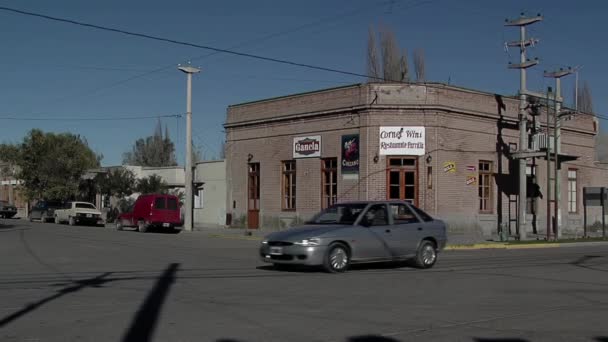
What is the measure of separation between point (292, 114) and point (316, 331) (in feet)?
89.2

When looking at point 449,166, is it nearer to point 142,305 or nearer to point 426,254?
point 426,254

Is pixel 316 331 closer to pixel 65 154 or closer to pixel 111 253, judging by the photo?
pixel 111 253

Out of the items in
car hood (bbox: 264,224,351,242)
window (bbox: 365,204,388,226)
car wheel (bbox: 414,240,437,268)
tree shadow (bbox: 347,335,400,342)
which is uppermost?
window (bbox: 365,204,388,226)

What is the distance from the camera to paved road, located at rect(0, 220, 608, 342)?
8.21 meters

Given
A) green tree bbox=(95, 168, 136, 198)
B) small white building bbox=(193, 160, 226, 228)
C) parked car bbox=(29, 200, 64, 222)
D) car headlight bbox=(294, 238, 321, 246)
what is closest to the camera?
car headlight bbox=(294, 238, 321, 246)

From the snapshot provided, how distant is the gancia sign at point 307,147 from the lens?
33891mm

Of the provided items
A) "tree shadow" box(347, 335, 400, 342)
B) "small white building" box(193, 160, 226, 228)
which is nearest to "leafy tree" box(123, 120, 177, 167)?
"small white building" box(193, 160, 226, 228)

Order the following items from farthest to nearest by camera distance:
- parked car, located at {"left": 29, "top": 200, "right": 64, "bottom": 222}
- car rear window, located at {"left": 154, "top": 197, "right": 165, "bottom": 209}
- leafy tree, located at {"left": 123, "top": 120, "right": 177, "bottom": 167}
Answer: leafy tree, located at {"left": 123, "top": 120, "right": 177, "bottom": 167} → parked car, located at {"left": 29, "top": 200, "right": 64, "bottom": 222} → car rear window, located at {"left": 154, "top": 197, "right": 165, "bottom": 209}

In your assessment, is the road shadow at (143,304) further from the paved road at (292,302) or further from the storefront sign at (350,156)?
the storefront sign at (350,156)

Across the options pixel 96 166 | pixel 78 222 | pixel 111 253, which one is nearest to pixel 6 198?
pixel 96 166

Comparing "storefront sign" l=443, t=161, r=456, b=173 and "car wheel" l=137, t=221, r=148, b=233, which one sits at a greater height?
"storefront sign" l=443, t=161, r=456, b=173

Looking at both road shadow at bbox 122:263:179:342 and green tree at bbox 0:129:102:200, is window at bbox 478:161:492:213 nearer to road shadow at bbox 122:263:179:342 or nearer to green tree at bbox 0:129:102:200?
road shadow at bbox 122:263:179:342

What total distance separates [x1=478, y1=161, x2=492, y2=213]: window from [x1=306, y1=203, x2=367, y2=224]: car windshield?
62.4 feet

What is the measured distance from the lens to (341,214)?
15.8 meters
